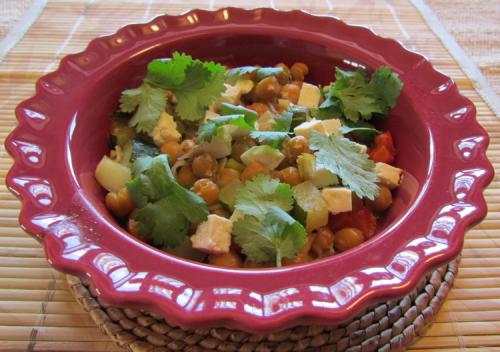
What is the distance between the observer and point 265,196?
140cm

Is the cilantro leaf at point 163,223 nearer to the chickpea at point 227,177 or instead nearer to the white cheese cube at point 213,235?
the white cheese cube at point 213,235

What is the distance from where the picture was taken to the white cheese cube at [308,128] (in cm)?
160

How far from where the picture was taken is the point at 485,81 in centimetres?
239

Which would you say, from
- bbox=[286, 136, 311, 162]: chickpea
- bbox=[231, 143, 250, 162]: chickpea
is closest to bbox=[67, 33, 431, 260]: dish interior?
bbox=[286, 136, 311, 162]: chickpea

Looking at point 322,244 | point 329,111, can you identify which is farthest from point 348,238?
point 329,111

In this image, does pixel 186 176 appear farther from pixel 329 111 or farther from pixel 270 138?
pixel 329 111

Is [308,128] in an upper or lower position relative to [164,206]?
upper

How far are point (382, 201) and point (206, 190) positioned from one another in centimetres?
55

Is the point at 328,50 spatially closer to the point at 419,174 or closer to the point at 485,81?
the point at 419,174

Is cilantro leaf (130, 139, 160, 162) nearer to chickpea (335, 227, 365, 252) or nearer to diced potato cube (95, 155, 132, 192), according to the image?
diced potato cube (95, 155, 132, 192)

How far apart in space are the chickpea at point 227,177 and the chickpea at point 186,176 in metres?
0.09

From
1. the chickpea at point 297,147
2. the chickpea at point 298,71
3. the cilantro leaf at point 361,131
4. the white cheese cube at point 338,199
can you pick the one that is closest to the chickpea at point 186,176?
the chickpea at point 297,147

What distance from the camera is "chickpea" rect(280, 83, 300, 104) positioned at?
75.6 inches

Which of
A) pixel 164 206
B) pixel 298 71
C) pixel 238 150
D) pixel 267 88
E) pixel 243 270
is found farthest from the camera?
pixel 298 71
